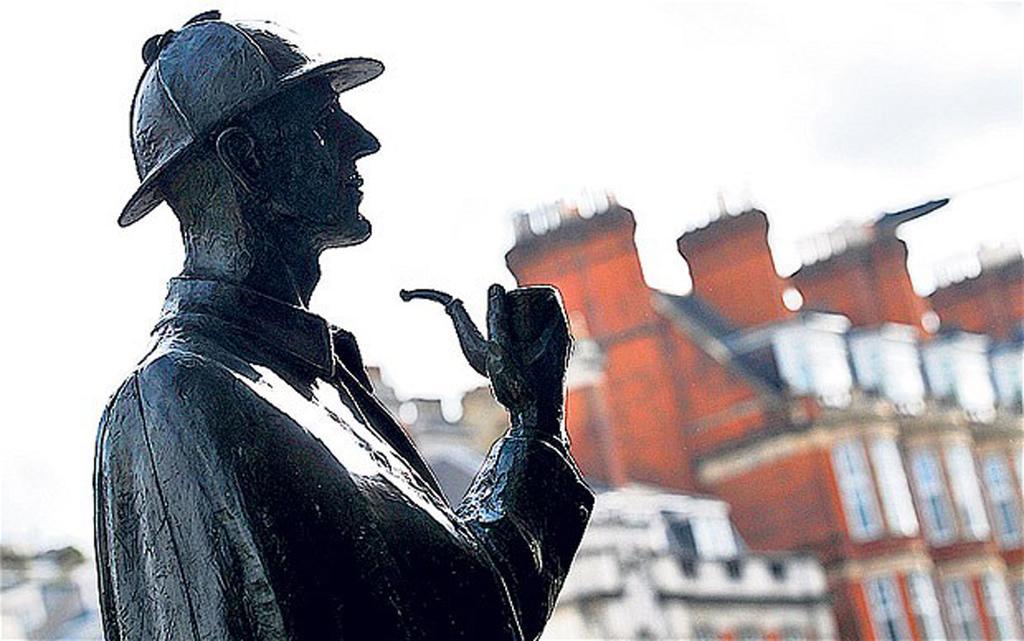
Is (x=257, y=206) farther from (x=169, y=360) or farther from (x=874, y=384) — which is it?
(x=874, y=384)

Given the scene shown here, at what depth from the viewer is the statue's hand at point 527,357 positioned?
117 inches

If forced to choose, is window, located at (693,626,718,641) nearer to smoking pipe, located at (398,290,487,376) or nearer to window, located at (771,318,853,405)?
window, located at (771,318,853,405)

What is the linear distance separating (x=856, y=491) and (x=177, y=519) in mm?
37067

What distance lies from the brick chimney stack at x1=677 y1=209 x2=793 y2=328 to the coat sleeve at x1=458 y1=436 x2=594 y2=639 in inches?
1455

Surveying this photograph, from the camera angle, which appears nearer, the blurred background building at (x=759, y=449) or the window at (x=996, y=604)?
the blurred background building at (x=759, y=449)

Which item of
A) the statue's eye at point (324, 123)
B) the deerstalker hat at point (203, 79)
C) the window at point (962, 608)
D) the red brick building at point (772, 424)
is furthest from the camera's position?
the window at point (962, 608)

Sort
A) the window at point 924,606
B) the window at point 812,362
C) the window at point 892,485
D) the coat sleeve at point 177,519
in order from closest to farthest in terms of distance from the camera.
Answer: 1. the coat sleeve at point 177,519
2. the window at point 924,606
3. the window at point 892,485
4. the window at point 812,362

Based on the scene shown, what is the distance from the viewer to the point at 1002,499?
45.7m

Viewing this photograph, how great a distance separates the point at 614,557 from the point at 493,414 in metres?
6.27

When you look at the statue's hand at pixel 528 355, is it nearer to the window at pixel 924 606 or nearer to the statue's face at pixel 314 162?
the statue's face at pixel 314 162

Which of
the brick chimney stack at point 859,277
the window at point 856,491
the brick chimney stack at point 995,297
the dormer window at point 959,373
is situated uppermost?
the brick chimney stack at point 995,297

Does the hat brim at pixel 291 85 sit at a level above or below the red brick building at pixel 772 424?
below

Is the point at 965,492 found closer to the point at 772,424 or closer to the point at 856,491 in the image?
the point at 856,491

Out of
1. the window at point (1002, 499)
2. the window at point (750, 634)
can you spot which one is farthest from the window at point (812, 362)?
the window at point (750, 634)
